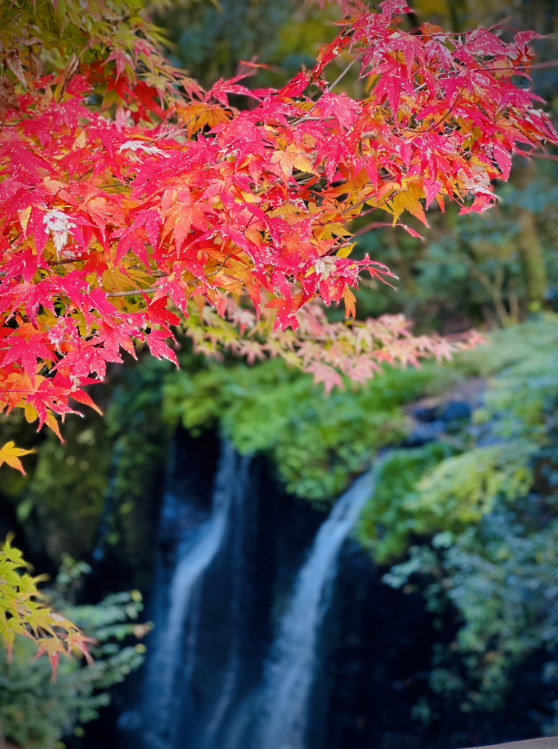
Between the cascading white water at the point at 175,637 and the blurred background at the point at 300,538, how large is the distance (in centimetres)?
2

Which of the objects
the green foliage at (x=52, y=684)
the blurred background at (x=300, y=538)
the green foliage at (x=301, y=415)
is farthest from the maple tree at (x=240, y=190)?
the green foliage at (x=301, y=415)

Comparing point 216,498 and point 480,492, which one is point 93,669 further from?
point 480,492

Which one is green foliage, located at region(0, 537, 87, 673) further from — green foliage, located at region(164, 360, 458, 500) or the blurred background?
green foliage, located at region(164, 360, 458, 500)

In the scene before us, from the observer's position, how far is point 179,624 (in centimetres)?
570

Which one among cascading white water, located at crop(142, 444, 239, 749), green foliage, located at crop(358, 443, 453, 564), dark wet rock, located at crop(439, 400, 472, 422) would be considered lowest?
cascading white water, located at crop(142, 444, 239, 749)

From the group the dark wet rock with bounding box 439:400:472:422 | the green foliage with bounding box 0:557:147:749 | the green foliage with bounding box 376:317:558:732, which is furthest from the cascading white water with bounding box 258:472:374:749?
the green foliage with bounding box 0:557:147:749

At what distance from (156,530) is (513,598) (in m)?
3.44

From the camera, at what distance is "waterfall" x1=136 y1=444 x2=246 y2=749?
5578mm

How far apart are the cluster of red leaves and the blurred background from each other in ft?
7.63

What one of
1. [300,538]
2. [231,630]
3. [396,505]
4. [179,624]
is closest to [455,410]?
[396,505]

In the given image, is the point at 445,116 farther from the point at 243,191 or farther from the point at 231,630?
the point at 231,630

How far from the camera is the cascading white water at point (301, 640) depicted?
503cm

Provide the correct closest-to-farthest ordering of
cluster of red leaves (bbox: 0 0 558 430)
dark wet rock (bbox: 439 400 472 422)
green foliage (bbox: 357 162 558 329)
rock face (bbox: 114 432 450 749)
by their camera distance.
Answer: cluster of red leaves (bbox: 0 0 558 430), rock face (bbox: 114 432 450 749), dark wet rock (bbox: 439 400 472 422), green foliage (bbox: 357 162 558 329)

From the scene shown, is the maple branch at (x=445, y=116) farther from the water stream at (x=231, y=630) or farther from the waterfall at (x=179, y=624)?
the waterfall at (x=179, y=624)
